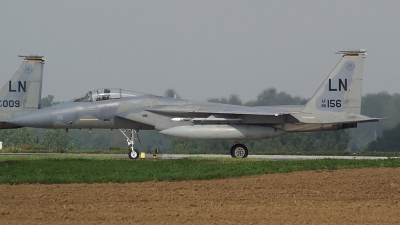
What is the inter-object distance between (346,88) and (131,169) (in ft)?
38.1

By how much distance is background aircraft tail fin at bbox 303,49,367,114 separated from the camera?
26625 millimetres

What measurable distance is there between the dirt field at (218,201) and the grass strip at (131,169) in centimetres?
75

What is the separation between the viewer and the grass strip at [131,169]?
646 inches

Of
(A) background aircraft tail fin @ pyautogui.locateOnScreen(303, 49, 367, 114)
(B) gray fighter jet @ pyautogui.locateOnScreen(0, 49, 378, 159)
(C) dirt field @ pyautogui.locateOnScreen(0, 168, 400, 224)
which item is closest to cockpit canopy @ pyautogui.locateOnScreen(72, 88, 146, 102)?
(B) gray fighter jet @ pyautogui.locateOnScreen(0, 49, 378, 159)

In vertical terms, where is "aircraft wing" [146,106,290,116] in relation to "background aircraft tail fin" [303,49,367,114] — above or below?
below

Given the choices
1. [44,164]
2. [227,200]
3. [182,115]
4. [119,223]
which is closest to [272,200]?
[227,200]

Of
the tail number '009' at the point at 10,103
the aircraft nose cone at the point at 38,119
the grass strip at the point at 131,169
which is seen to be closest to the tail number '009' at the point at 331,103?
the grass strip at the point at 131,169

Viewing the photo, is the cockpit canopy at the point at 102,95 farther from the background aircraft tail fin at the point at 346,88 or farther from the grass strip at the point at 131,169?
the background aircraft tail fin at the point at 346,88

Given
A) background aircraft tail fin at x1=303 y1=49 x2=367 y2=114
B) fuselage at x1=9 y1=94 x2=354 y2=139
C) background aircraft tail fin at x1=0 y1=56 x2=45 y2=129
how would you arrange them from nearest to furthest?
fuselage at x1=9 y1=94 x2=354 y2=139, background aircraft tail fin at x1=303 y1=49 x2=367 y2=114, background aircraft tail fin at x1=0 y1=56 x2=45 y2=129

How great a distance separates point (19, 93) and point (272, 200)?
66.3 feet

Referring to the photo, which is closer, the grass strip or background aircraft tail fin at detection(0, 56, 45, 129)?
the grass strip

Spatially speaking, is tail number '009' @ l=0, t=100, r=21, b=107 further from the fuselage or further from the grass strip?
the grass strip

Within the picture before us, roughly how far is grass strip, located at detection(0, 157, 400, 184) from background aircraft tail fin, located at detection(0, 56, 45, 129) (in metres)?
10.2

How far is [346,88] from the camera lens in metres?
26.7
